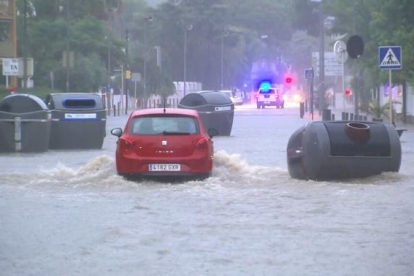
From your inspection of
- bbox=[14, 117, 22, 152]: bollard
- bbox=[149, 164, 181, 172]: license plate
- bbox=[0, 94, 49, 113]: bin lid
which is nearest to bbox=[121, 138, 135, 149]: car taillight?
bbox=[149, 164, 181, 172]: license plate

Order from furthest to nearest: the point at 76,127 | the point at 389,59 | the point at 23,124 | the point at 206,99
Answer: the point at 206,99, the point at 76,127, the point at 23,124, the point at 389,59

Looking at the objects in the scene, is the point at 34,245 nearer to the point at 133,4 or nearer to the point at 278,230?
the point at 278,230

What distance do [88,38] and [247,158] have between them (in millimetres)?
49089

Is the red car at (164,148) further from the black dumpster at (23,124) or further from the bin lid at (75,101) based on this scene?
the bin lid at (75,101)

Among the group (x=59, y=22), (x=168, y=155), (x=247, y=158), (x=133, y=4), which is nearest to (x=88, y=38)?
(x=59, y=22)

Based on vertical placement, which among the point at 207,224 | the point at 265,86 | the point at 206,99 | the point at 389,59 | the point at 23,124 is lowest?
the point at 207,224

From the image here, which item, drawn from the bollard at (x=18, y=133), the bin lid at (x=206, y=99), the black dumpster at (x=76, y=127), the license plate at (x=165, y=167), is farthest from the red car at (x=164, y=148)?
the bin lid at (x=206, y=99)

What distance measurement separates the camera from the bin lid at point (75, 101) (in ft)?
110

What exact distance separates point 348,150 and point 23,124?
13.4m

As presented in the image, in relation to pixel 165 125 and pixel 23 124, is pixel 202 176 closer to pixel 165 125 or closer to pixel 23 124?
pixel 165 125

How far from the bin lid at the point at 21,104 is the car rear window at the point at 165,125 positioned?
1123cm

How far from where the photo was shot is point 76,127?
3331 centimetres

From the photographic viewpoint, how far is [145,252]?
40.2ft

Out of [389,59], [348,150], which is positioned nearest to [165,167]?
[348,150]
